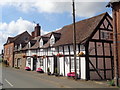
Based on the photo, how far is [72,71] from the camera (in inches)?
805

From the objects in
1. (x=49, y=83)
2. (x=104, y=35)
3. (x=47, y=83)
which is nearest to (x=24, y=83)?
(x=47, y=83)

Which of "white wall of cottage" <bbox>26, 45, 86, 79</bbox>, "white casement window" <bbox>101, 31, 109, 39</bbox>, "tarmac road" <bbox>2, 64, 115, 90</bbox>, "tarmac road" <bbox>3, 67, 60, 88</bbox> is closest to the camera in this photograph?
"tarmac road" <bbox>3, 67, 60, 88</bbox>

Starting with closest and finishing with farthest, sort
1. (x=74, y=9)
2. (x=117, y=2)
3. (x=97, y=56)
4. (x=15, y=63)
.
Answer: (x=117, y=2)
(x=74, y=9)
(x=97, y=56)
(x=15, y=63)

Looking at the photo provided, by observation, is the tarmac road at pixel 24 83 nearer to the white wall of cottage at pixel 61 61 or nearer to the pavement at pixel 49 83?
the pavement at pixel 49 83

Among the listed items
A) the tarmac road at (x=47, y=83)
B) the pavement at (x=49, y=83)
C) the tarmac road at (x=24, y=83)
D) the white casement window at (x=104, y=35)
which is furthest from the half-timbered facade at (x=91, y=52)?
the tarmac road at (x=24, y=83)

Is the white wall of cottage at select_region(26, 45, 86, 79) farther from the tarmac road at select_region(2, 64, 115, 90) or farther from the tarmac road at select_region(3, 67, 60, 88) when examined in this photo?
the tarmac road at select_region(3, 67, 60, 88)

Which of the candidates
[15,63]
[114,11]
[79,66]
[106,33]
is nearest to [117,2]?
[114,11]

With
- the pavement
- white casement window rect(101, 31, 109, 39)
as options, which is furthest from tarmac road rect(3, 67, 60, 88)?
white casement window rect(101, 31, 109, 39)

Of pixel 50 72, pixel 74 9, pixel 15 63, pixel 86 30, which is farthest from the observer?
pixel 15 63

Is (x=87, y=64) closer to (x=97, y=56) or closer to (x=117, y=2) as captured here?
(x=97, y=56)

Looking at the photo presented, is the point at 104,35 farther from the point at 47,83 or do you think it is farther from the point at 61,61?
the point at 47,83

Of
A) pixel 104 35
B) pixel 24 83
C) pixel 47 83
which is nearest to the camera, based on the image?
pixel 24 83

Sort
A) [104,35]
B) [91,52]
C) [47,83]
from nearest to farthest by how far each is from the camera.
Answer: [47,83], [91,52], [104,35]

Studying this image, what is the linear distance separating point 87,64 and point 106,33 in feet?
16.3
